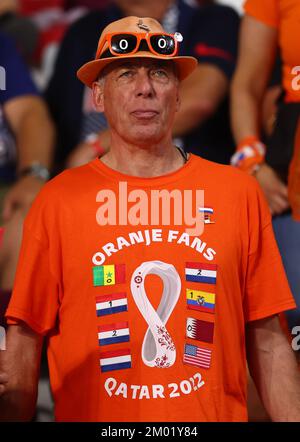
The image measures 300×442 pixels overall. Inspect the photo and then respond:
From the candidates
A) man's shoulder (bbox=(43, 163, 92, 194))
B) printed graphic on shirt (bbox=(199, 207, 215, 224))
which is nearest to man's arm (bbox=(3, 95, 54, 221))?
man's shoulder (bbox=(43, 163, 92, 194))

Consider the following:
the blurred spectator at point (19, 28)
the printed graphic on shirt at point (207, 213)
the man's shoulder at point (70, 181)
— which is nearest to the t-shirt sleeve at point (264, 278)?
the printed graphic on shirt at point (207, 213)

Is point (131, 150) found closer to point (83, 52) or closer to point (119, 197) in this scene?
point (119, 197)

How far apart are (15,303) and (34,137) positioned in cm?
145

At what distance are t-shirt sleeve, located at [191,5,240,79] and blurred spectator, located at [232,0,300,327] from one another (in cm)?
28

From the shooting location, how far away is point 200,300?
8.57 feet

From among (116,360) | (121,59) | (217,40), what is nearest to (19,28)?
(217,40)

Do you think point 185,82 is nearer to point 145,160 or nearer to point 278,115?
point 278,115

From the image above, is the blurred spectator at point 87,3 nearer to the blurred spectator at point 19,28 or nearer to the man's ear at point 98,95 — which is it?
the blurred spectator at point 19,28

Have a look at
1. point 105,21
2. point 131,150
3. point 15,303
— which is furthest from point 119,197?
point 105,21

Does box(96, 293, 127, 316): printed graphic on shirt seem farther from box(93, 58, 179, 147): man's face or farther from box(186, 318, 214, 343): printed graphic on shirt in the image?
box(93, 58, 179, 147): man's face

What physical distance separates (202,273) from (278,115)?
0.93 meters

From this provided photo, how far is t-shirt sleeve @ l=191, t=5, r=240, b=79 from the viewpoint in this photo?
390 centimetres

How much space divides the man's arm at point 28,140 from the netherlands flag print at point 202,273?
122cm

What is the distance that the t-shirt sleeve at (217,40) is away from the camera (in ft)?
12.8
